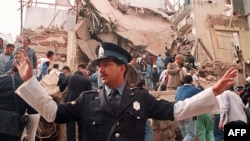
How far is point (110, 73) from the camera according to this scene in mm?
2326

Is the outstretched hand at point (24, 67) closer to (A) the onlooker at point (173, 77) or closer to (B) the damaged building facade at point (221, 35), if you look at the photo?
(A) the onlooker at point (173, 77)

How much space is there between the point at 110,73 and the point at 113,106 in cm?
27

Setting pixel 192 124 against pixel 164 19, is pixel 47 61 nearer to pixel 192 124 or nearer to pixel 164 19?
pixel 192 124

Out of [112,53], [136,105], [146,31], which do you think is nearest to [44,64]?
[112,53]

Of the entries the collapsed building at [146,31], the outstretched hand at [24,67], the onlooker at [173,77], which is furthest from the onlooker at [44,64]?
the collapsed building at [146,31]

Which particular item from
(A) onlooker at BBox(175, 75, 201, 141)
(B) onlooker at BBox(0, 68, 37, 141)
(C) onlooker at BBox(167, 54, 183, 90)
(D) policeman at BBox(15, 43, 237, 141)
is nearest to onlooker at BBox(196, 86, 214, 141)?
(A) onlooker at BBox(175, 75, 201, 141)

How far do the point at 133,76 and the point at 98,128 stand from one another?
4088 mm

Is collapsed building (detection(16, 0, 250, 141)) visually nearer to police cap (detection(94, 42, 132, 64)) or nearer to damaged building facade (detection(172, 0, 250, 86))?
damaged building facade (detection(172, 0, 250, 86))

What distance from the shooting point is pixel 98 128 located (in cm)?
215

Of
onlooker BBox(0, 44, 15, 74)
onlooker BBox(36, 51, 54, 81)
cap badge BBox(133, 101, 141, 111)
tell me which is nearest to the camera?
cap badge BBox(133, 101, 141, 111)

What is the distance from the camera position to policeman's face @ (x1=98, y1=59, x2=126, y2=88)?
2320 millimetres

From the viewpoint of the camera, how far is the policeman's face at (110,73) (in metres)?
2.32

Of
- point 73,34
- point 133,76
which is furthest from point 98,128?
point 73,34

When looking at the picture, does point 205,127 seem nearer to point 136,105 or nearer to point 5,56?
point 136,105
